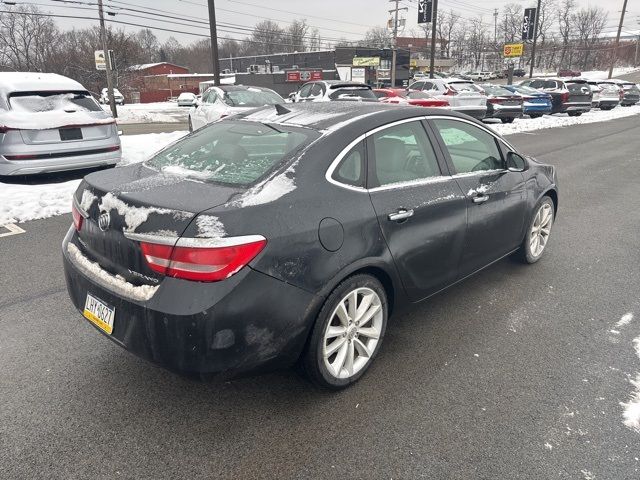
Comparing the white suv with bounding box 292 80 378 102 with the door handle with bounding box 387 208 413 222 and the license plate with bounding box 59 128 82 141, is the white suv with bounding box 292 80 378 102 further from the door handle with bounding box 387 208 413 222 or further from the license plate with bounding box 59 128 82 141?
the door handle with bounding box 387 208 413 222

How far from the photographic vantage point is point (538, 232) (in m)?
4.55

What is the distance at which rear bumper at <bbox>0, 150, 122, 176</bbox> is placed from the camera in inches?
269

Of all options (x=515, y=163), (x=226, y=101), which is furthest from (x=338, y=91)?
(x=515, y=163)

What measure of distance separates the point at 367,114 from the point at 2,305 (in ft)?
10.3

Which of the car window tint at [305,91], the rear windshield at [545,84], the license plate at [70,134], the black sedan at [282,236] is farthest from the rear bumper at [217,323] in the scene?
the rear windshield at [545,84]

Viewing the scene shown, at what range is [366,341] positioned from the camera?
2.85 metres

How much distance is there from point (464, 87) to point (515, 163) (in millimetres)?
15312

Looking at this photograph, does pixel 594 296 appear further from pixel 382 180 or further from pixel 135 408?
pixel 135 408

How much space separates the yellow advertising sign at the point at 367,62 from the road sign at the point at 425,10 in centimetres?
1621

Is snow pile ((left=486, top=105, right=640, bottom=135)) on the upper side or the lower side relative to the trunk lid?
lower

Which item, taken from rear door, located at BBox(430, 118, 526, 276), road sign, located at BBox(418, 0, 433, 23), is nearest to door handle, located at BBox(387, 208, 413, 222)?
rear door, located at BBox(430, 118, 526, 276)

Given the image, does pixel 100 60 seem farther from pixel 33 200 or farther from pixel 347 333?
pixel 347 333

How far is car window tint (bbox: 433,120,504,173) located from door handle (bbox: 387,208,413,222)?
76 centimetres

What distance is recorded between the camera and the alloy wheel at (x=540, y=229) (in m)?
4.45
